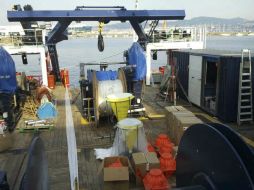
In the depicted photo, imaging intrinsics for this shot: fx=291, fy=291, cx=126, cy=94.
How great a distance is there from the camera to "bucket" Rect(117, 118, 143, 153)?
802 cm

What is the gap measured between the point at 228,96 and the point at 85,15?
10067mm

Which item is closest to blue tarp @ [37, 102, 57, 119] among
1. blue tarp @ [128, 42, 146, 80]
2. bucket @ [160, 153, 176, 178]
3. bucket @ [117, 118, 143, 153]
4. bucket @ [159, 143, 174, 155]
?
blue tarp @ [128, 42, 146, 80]

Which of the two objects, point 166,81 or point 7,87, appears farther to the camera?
point 166,81

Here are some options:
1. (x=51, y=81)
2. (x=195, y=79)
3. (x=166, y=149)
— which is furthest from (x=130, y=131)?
(x=51, y=81)

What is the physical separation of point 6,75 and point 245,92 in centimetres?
967

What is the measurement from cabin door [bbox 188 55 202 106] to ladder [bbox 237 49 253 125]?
2.43m

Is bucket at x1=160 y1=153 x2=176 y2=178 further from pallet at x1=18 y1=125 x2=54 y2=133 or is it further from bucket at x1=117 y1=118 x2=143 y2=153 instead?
pallet at x1=18 y1=125 x2=54 y2=133

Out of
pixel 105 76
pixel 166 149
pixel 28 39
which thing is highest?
pixel 28 39

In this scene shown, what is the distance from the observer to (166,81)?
16641mm

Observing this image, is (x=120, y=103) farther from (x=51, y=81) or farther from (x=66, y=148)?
(x=51, y=81)

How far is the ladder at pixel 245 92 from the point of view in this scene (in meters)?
11.4

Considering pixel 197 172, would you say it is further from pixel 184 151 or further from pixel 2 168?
pixel 2 168

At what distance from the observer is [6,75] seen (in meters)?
11.8

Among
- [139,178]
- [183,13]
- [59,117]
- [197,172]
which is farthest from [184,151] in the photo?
[183,13]
